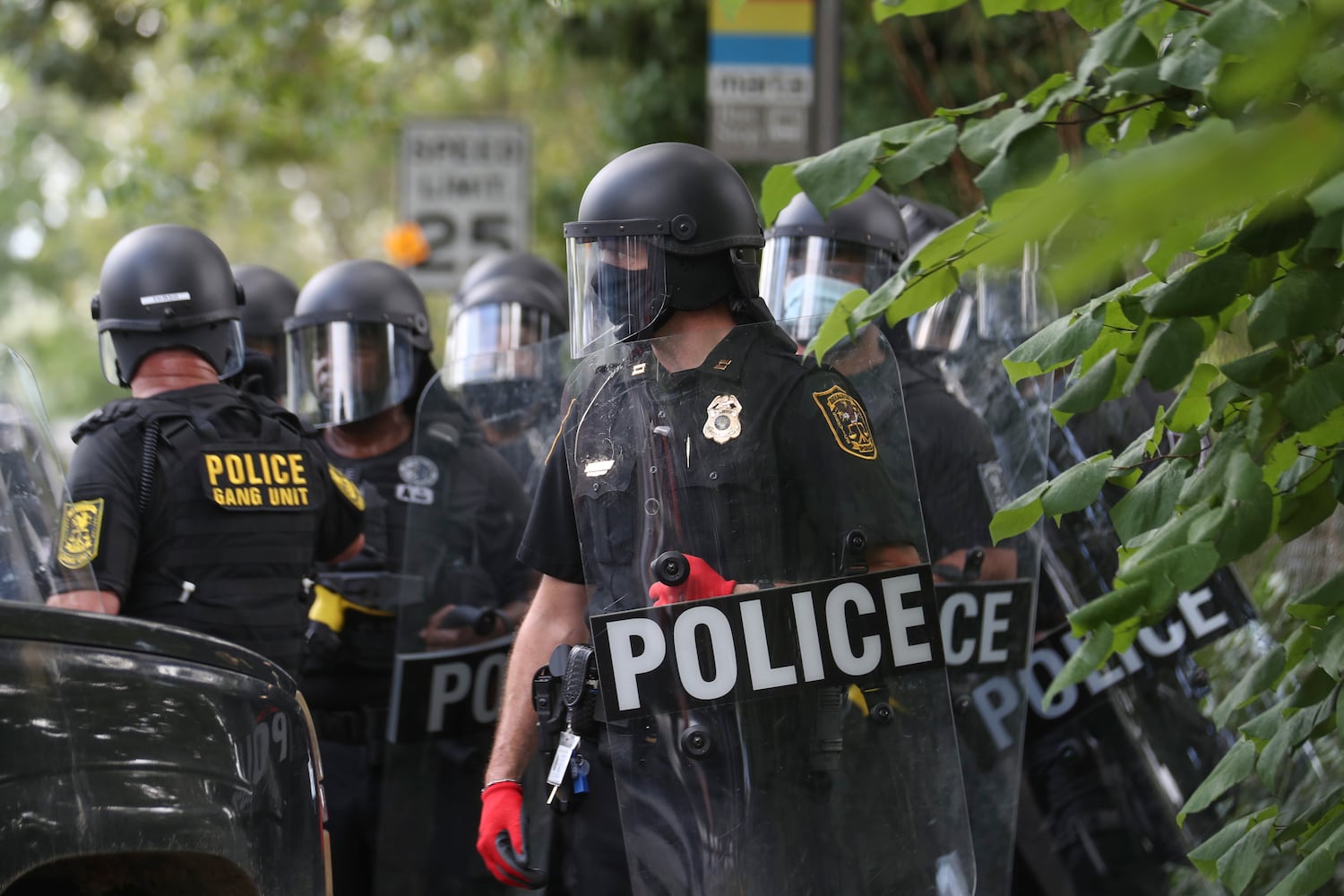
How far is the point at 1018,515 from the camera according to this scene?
2252 mm

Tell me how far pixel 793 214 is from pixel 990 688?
5.15 ft

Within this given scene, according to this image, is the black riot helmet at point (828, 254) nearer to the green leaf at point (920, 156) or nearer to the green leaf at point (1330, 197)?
the green leaf at point (920, 156)

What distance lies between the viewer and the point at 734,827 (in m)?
2.71

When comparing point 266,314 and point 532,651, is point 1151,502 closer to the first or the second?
point 532,651

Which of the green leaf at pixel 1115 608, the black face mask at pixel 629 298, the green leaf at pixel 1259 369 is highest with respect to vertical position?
the black face mask at pixel 629 298

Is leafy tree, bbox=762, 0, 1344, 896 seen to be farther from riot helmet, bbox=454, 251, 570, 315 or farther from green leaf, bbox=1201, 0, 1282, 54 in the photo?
riot helmet, bbox=454, 251, 570, 315

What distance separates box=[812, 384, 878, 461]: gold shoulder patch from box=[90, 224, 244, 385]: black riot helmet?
2.01 meters

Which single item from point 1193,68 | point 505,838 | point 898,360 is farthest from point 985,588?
point 1193,68

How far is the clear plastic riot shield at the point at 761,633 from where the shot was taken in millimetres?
2729

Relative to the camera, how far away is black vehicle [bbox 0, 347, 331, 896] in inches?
86.4

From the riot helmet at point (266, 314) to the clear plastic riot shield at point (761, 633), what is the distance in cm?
357

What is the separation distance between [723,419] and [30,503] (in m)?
1.33

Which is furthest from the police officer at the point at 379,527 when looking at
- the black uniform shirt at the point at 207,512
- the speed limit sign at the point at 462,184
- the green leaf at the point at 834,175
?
the speed limit sign at the point at 462,184

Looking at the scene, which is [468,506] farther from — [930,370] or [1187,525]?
[1187,525]
